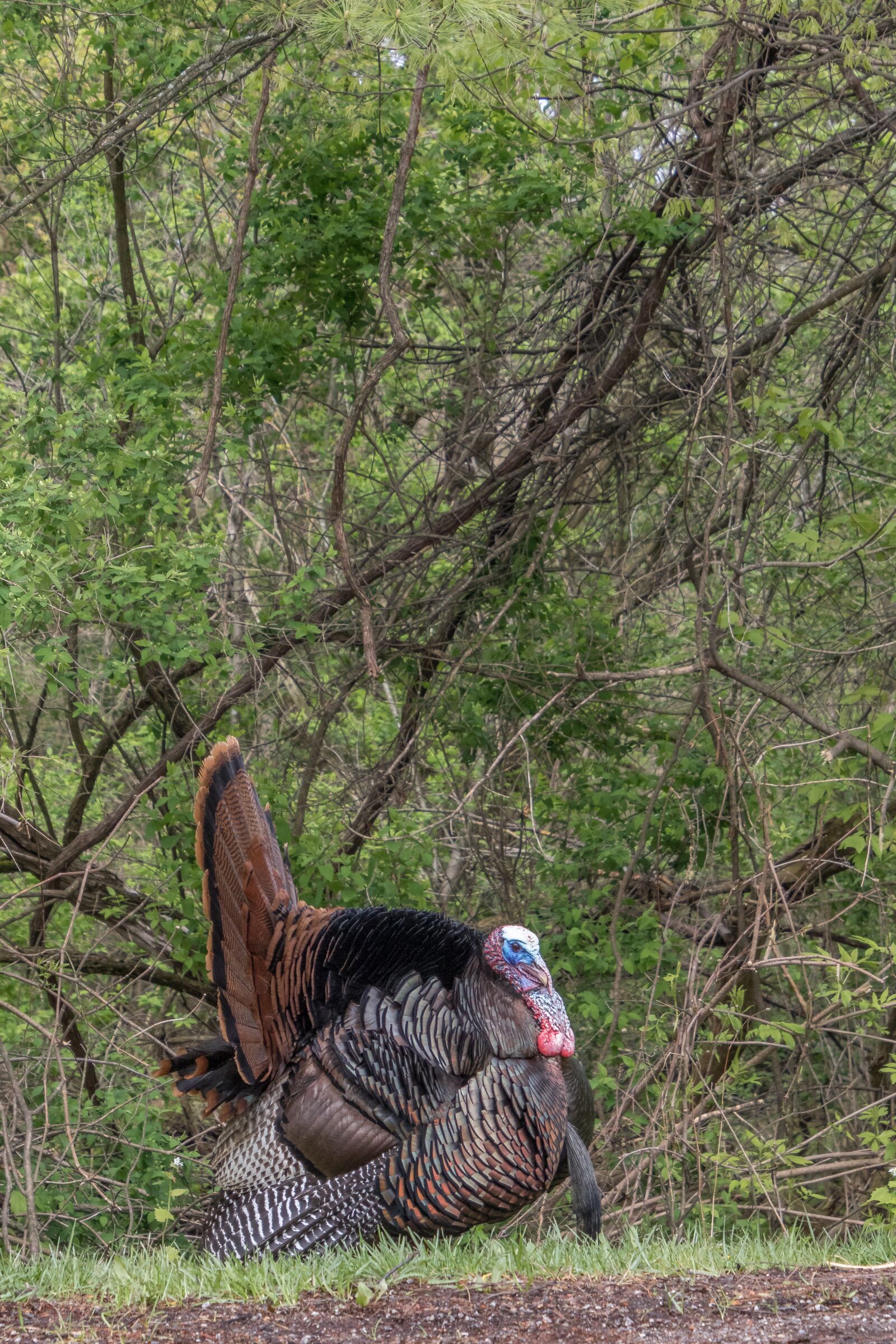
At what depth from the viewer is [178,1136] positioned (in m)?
6.92

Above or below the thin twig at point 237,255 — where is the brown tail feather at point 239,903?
below

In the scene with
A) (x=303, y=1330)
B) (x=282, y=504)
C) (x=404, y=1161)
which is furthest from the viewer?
(x=282, y=504)

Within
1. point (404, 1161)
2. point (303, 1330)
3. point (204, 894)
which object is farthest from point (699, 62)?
point (303, 1330)

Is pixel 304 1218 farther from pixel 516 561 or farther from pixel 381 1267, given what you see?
pixel 516 561

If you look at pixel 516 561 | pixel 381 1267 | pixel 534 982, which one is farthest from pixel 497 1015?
pixel 516 561

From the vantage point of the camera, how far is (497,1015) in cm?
411

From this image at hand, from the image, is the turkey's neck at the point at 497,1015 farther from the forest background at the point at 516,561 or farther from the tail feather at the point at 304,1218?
the forest background at the point at 516,561

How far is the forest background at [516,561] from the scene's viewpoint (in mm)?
5238

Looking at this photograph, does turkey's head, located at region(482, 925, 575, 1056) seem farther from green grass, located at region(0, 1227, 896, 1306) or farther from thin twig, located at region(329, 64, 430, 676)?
thin twig, located at region(329, 64, 430, 676)

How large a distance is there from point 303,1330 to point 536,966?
1.39m

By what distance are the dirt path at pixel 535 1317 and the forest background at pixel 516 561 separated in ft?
4.36

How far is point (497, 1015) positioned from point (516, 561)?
3036 millimetres

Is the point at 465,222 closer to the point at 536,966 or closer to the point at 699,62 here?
the point at 699,62

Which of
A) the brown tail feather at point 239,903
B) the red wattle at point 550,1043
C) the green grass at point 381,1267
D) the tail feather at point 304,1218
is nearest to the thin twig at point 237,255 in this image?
the brown tail feather at point 239,903
